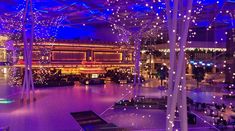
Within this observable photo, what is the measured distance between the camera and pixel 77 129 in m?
10.1

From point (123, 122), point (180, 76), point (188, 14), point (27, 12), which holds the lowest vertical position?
point (123, 122)

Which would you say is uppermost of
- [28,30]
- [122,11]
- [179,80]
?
[122,11]

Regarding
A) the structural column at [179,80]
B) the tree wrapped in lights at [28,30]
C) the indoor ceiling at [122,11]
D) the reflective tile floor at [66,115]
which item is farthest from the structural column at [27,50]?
the structural column at [179,80]

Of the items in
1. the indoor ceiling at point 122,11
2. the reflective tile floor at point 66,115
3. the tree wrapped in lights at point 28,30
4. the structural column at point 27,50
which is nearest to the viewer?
the reflective tile floor at point 66,115

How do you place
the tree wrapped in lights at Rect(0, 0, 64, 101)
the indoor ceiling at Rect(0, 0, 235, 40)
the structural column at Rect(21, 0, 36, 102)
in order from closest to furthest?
the structural column at Rect(21, 0, 36, 102) < the tree wrapped in lights at Rect(0, 0, 64, 101) < the indoor ceiling at Rect(0, 0, 235, 40)

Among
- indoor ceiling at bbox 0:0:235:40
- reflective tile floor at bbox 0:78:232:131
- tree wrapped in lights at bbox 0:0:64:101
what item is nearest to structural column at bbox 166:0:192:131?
reflective tile floor at bbox 0:78:232:131

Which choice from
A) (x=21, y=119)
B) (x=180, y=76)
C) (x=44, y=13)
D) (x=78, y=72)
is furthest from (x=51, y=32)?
(x=180, y=76)

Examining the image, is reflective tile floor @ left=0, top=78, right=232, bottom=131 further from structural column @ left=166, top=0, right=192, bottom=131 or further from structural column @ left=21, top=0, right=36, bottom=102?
structural column @ left=166, top=0, right=192, bottom=131

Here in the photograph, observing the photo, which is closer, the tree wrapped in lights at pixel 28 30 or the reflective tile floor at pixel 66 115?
the reflective tile floor at pixel 66 115

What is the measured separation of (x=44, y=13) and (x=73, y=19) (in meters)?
5.01

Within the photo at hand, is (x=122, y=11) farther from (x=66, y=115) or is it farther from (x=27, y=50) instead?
(x=66, y=115)

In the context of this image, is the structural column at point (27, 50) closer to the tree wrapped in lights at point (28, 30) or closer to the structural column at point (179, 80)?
the tree wrapped in lights at point (28, 30)

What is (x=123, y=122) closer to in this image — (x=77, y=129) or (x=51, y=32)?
(x=77, y=129)

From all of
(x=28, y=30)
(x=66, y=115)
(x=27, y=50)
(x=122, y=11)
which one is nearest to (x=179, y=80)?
(x=66, y=115)
